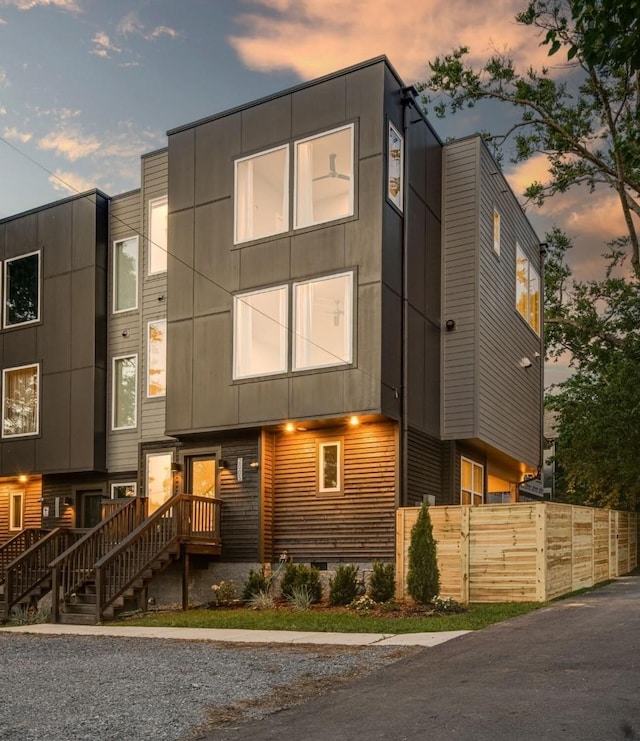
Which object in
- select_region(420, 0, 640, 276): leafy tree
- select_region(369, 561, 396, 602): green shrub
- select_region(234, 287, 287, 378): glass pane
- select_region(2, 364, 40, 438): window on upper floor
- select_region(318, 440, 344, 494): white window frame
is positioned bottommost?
select_region(369, 561, 396, 602): green shrub

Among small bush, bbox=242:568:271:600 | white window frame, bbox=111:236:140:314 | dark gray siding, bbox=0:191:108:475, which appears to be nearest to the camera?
small bush, bbox=242:568:271:600

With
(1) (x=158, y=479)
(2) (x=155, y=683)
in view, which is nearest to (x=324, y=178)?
(1) (x=158, y=479)

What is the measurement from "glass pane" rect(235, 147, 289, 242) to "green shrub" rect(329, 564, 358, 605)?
21.3 ft

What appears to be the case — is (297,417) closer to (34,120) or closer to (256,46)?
(256,46)

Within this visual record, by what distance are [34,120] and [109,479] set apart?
9191mm

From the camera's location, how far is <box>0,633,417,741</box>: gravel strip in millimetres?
6559

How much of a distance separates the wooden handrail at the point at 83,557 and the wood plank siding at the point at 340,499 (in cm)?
303

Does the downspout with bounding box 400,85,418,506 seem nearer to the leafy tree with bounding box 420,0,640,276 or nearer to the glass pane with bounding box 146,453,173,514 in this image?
the glass pane with bounding box 146,453,173,514

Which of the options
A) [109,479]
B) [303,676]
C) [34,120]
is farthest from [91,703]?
[34,120]

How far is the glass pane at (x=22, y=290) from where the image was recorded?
20.7 metres

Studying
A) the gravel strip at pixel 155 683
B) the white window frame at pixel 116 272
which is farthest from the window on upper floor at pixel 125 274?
the gravel strip at pixel 155 683

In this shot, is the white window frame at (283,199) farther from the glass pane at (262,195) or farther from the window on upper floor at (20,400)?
the window on upper floor at (20,400)

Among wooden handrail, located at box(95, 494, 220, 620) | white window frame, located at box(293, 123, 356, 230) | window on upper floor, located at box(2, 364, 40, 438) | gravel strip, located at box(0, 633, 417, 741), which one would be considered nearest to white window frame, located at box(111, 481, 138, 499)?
window on upper floor, located at box(2, 364, 40, 438)

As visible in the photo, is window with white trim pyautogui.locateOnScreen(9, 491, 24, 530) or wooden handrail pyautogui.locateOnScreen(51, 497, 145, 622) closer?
wooden handrail pyautogui.locateOnScreen(51, 497, 145, 622)
